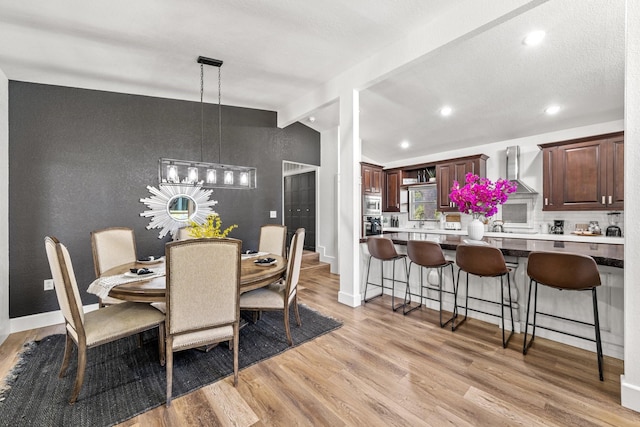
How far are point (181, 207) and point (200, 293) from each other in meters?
2.55

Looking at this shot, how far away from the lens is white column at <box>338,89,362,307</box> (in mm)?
3420

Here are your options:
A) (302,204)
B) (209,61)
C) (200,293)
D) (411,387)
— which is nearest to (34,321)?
(200,293)

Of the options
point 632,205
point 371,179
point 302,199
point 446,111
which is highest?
point 446,111

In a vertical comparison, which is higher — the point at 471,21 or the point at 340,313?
the point at 471,21

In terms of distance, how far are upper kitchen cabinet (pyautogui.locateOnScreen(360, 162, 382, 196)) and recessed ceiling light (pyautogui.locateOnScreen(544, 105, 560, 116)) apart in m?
2.89

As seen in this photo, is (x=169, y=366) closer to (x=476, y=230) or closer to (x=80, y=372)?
(x=80, y=372)

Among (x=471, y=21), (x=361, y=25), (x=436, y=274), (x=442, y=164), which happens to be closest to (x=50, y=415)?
(x=436, y=274)

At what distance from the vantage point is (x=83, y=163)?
3.25m

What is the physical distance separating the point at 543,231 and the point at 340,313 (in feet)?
12.4

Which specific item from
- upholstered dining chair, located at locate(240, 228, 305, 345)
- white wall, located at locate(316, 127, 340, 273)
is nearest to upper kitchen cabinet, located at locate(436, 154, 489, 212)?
white wall, located at locate(316, 127, 340, 273)

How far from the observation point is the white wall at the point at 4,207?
267 cm

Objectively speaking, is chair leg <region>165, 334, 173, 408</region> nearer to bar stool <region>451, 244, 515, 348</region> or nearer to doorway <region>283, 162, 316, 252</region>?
bar stool <region>451, 244, 515, 348</region>

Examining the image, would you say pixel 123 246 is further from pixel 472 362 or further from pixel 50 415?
pixel 472 362

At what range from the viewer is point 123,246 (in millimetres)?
2949
